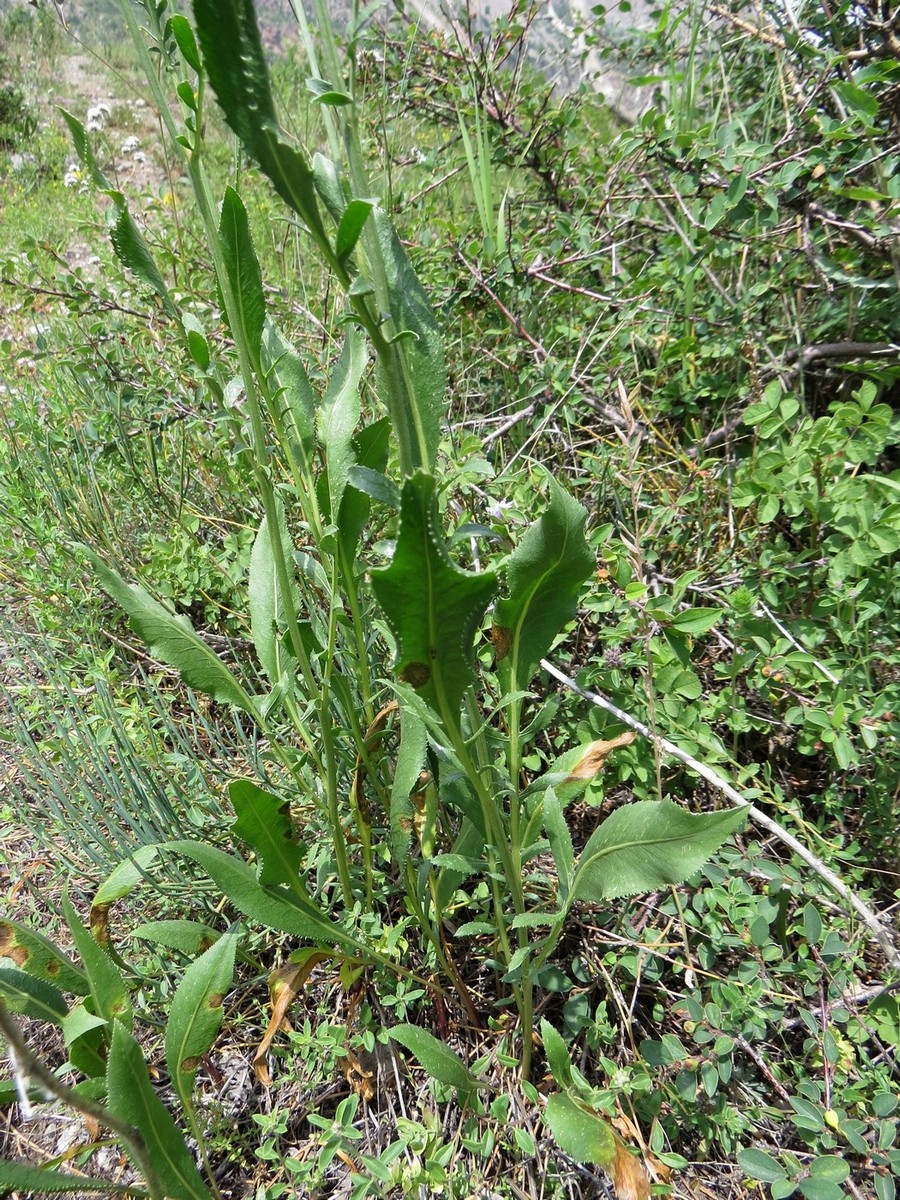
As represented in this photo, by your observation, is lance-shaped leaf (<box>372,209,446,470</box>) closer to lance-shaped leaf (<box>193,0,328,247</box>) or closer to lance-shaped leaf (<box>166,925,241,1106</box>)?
lance-shaped leaf (<box>193,0,328,247</box>)

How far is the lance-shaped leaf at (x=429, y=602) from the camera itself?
0.61 m

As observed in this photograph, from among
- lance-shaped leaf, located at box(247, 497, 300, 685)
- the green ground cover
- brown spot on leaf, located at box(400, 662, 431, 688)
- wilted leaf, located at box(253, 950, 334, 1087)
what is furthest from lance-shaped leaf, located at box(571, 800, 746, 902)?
lance-shaped leaf, located at box(247, 497, 300, 685)

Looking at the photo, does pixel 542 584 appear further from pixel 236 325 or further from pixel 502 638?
pixel 236 325

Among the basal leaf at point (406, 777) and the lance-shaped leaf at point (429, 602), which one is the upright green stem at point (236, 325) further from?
the lance-shaped leaf at point (429, 602)

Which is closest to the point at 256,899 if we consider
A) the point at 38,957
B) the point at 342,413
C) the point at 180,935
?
the point at 180,935

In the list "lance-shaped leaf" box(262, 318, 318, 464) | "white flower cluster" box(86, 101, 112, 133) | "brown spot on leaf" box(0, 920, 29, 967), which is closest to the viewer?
"brown spot on leaf" box(0, 920, 29, 967)

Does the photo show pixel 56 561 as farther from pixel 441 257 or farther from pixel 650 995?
pixel 650 995

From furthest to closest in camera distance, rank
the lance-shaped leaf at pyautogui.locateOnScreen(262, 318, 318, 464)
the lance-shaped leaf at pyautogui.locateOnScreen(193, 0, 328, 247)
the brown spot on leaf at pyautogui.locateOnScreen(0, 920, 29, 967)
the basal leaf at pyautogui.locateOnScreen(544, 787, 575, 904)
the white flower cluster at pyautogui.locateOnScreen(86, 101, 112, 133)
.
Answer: the white flower cluster at pyautogui.locateOnScreen(86, 101, 112, 133) → the lance-shaped leaf at pyautogui.locateOnScreen(262, 318, 318, 464) → the brown spot on leaf at pyautogui.locateOnScreen(0, 920, 29, 967) → the basal leaf at pyautogui.locateOnScreen(544, 787, 575, 904) → the lance-shaped leaf at pyautogui.locateOnScreen(193, 0, 328, 247)

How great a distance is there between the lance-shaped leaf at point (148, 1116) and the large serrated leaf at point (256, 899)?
0.17 meters

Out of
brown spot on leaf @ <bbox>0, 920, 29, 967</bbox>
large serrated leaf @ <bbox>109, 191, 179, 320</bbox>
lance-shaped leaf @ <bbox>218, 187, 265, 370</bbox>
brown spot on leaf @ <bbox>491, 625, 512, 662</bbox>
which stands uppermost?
large serrated leaf @ <bbox>109, 191, 179, 320</bbox>

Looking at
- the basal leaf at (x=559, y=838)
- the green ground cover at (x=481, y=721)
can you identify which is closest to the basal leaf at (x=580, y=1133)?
the green ground cover at (x=481, y=721)

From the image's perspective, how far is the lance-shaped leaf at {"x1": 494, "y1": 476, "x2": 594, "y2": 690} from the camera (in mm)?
809

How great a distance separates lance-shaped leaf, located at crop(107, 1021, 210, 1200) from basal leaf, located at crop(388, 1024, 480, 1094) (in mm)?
264

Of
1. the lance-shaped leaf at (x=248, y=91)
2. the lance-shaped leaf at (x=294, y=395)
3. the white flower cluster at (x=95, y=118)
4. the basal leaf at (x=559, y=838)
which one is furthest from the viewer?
the white flower cluster at (x=95, y=118)
